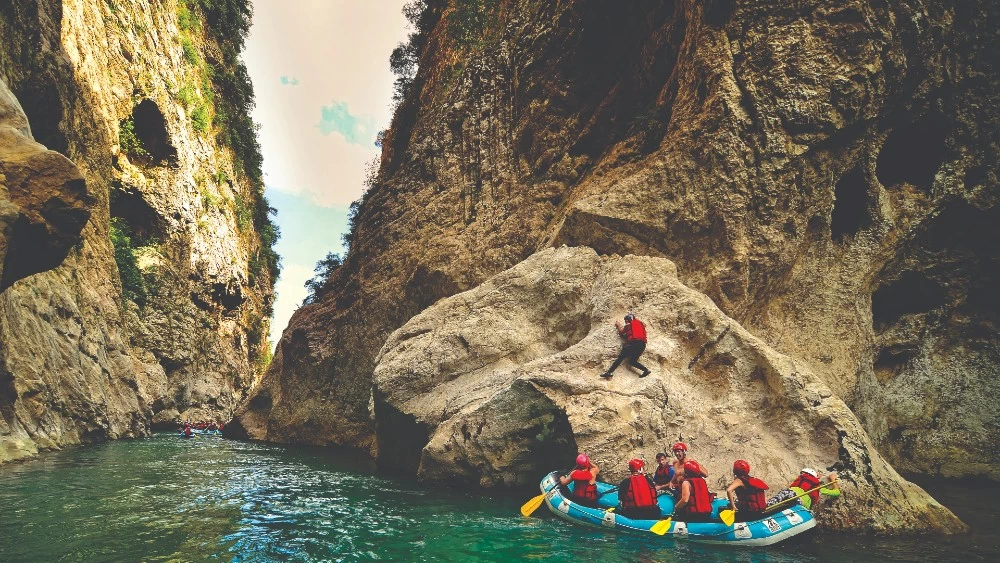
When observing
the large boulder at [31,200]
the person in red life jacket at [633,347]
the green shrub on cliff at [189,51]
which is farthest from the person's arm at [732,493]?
the green shrub on cliff at [189,51]

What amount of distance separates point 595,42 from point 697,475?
532 inches

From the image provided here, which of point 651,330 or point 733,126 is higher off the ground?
point 733,126

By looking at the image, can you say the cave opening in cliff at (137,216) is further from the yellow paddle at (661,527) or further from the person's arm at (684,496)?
the person's arm at (684,496)

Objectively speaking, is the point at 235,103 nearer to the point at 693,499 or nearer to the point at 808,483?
the point at 693,499

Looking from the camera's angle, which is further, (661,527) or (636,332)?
(636,332)

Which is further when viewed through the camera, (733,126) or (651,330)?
(733,126)

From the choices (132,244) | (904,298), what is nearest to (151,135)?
(132,244)

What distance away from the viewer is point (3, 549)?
17.9 feet

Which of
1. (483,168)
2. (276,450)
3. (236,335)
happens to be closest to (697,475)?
(483,168)

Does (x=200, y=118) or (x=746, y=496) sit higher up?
(x=200, y=118)

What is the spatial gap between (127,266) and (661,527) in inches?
1139

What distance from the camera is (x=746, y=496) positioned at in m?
7.16

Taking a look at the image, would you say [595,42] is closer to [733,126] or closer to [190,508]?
[733,126]

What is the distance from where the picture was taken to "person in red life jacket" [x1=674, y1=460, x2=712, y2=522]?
7.14 metres
